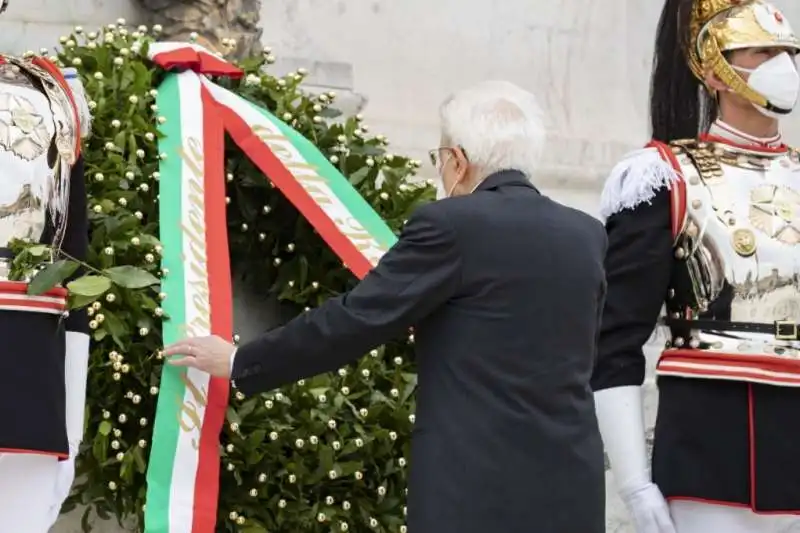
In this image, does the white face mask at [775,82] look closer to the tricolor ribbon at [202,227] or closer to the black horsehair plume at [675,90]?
the black horsehair plume at [675,90]

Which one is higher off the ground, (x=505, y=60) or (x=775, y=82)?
(x=775, y=82)

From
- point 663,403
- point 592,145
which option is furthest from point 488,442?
point 592,145

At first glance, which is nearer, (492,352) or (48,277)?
(492,352)

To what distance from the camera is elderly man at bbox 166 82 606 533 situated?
119 inches

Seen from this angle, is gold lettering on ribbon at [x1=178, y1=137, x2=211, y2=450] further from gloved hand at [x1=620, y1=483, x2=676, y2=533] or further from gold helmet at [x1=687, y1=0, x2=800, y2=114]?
gold helmet at [x1=687, y1=0, x2=800, y2=114]

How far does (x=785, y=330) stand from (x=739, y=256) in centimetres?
17

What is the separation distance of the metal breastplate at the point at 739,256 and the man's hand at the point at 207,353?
0.91 meters

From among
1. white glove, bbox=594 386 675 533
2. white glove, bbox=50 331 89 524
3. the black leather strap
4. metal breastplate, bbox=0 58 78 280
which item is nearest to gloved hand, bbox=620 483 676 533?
white glove, bbox=594 386 675 533

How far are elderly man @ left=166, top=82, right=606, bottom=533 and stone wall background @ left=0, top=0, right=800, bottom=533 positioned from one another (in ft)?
8.07

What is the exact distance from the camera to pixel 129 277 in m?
3.55

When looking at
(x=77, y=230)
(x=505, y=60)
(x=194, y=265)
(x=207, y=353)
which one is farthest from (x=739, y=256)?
(x=505, y=60)

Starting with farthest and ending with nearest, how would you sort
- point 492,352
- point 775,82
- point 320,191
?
point 320,191 < point 775,82 < point 492,352

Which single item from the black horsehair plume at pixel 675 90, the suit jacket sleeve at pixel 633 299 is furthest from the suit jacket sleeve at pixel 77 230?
the black horsehair plume at pixel 675 90

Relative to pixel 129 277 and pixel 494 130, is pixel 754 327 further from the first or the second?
pixel 129 277
